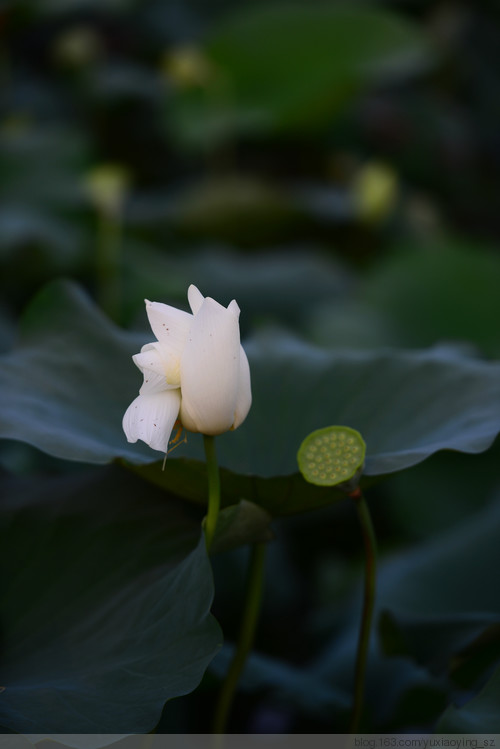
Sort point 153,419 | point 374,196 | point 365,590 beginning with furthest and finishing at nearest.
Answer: point 374,196 < point 365,590 < point 153,419

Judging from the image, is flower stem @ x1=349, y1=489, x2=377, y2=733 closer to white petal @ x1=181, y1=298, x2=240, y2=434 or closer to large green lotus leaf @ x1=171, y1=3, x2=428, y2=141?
white petal @ x1=181, y1=298, x2=240, y2=434

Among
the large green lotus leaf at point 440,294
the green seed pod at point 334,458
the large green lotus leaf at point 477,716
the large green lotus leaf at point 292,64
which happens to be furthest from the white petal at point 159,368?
the large green lotus leaf at point 292,64

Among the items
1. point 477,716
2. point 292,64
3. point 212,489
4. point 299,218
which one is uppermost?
point 292,64

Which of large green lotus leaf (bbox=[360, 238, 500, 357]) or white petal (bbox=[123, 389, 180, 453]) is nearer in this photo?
white petal (bbox=[123, 389, 180, 453])

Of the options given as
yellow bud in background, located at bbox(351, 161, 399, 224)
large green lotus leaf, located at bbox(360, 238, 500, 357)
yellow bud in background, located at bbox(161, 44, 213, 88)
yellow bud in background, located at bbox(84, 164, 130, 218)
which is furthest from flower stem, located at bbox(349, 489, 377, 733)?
yellow bud in background, located at bbox(161, 44, 213, 88)

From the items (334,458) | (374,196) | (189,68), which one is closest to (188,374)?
(334,458)

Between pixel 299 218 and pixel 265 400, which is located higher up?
pixel 299 218

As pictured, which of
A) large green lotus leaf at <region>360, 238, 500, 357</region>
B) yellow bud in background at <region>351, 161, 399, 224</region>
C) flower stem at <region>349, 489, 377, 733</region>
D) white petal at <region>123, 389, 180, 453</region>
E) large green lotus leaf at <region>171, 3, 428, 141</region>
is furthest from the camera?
large green lotus leaf at <region>171, 3, 428, 141</region>

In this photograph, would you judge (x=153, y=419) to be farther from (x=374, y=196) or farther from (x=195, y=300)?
(x=374, y=196)
